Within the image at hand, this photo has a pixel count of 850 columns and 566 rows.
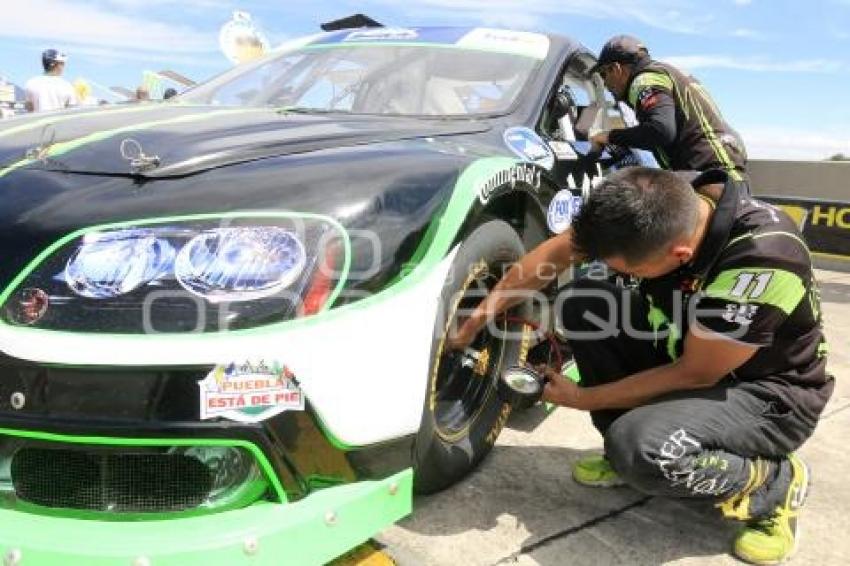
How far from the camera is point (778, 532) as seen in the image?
7.28ft

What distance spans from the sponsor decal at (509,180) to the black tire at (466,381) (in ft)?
0.33

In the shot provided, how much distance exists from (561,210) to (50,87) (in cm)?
543

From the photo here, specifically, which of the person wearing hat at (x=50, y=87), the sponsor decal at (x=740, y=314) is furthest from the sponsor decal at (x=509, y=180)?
the person wearing hat at (x=50, y=87)

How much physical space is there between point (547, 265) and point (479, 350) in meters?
0.35

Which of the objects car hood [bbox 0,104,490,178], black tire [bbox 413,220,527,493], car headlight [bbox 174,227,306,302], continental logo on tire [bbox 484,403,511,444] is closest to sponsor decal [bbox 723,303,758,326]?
black tire [bbox 413,220,527,493]

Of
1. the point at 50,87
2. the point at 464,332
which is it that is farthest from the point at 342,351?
the point at 50,87

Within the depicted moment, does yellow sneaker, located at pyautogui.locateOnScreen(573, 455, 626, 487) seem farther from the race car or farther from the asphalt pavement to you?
the race car

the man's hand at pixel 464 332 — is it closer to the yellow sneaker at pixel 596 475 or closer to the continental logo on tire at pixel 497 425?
the continental logo on tire at pixel 497 425

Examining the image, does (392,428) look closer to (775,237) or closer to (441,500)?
(441,500)

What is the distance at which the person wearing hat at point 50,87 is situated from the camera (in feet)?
21.7

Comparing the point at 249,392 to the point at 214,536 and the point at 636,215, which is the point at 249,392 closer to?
the point at 214,536

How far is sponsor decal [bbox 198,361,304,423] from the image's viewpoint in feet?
5.14

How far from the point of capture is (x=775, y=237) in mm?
2111

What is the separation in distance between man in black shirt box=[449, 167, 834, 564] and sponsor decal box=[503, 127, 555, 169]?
0.47 metres
